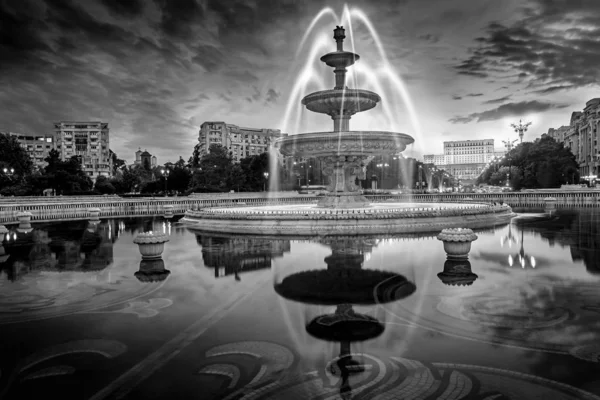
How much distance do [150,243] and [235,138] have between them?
151401 millimetres

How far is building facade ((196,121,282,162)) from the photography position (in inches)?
6053

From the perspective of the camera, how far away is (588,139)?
10381 centimetres

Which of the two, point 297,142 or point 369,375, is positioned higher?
point 297,142

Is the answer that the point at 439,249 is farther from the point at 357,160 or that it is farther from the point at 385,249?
the point at 357,160

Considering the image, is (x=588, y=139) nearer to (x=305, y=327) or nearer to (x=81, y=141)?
(x=305, y=327)

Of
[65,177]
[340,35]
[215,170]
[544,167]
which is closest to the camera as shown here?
[340,35]

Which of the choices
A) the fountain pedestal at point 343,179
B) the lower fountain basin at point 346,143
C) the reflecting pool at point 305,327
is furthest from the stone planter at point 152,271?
the fountain pedestal at point 343,179

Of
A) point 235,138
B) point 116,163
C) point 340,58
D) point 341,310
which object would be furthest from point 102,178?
point 116,163

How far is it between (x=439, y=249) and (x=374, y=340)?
355 inches

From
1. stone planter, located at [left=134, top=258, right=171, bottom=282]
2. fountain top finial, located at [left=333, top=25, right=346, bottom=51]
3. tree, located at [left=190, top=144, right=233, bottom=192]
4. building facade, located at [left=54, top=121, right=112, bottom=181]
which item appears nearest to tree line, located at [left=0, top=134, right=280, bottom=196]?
tree, located at [left=190, top=144, right=233, bottom=192]

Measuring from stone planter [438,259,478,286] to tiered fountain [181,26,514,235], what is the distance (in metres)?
7.45

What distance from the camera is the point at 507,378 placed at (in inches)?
195

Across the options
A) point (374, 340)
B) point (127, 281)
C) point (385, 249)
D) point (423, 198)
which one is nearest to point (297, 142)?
point (385, 249)

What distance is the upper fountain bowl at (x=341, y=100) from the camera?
25688mm
